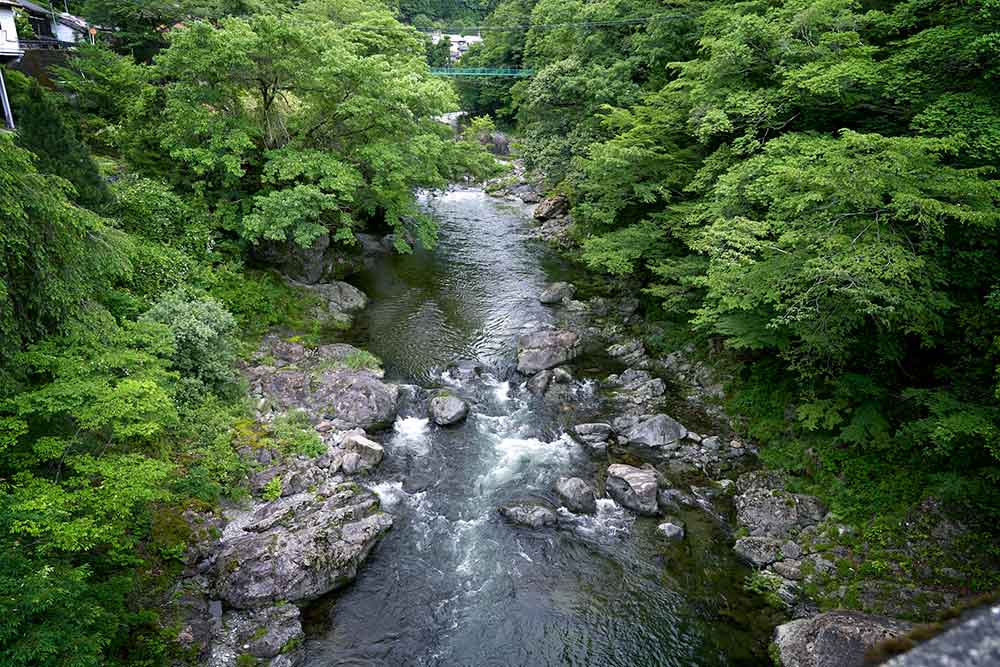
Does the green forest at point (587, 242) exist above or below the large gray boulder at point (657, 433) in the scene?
above

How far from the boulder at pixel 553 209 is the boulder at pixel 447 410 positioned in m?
19.5

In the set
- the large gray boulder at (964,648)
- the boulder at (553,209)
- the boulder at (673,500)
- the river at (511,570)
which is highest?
the large gray boulder at (964,648)

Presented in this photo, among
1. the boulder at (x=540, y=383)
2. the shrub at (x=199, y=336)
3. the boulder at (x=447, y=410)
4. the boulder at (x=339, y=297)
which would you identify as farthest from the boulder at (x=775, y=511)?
the boulder at (x=339, y=297)

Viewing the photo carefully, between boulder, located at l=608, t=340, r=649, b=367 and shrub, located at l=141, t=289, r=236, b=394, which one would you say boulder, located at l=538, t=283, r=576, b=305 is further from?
shrub, located at l=141, t=289, r=236, b=394

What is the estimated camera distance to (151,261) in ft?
46.2

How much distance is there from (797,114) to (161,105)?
69.1 ft

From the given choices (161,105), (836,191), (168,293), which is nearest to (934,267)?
(836,191)

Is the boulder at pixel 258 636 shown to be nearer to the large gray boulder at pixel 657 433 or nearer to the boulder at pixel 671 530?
the boulder at pixel 671 530

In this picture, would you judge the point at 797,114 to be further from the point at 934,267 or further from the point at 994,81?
the point at 934,267

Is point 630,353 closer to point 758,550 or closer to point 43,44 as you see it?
point 758,550

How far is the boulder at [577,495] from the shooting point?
1262 centimetres

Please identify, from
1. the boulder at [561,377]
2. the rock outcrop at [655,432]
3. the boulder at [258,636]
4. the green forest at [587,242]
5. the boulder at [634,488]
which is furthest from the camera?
the boulder at [561,377]

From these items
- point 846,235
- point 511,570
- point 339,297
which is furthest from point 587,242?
point 511,570

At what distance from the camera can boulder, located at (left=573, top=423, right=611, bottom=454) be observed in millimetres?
14703
